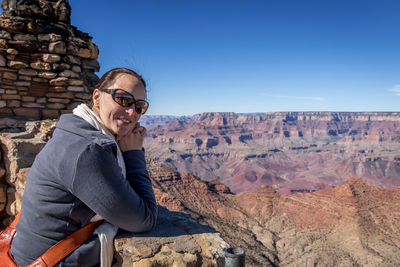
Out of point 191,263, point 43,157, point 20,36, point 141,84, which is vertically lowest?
point 191,263

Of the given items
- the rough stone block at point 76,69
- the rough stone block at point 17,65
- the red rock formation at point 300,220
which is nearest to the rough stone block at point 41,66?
the rough stone block at point 17,65

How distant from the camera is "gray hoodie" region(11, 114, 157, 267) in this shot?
1.17m

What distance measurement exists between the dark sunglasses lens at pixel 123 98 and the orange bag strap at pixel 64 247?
743mm

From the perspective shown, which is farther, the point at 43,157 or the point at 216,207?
the point at 216,207

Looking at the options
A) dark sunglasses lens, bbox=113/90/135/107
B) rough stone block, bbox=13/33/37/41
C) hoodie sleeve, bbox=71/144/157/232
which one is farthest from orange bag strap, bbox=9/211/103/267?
rough stone block, bbox=13/33/37/41

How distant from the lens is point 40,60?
4242 millimetres

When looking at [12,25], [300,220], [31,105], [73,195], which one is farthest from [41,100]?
[300,220]

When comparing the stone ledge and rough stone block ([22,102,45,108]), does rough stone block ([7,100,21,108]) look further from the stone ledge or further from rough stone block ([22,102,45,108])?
the stone ledge

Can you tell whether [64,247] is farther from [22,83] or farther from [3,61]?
[3,61]

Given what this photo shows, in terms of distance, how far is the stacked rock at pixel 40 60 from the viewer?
4.05 m

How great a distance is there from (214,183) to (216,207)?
21.5ft

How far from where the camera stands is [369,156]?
97375 mm

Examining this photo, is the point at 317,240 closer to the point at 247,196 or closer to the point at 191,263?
the point at 247,196

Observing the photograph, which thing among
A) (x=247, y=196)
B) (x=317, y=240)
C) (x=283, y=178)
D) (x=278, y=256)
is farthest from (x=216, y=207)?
(x=283, y=178)
